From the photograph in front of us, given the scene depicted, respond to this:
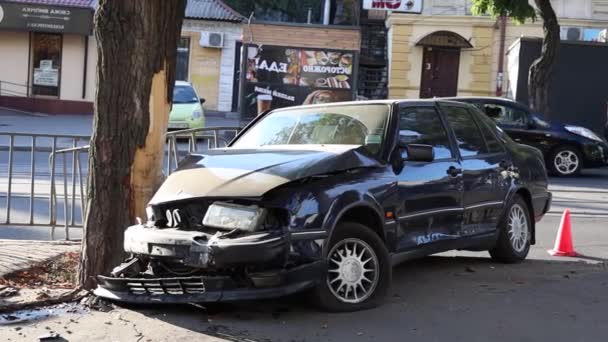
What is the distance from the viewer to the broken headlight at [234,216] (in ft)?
17.6

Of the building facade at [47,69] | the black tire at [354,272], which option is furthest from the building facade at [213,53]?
the black tire at [354,272]

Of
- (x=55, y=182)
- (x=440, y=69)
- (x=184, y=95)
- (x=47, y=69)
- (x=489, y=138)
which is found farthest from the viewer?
(x=47, y=69)

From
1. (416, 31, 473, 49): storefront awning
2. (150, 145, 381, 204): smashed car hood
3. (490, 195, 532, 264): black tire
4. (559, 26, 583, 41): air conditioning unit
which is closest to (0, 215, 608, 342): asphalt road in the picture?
(490, 195, 532, 264): black tire

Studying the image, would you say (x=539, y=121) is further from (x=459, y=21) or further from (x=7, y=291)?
(x=7, y=291)

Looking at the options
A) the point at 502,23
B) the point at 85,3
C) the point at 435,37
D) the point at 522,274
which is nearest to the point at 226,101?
the point at 85,3

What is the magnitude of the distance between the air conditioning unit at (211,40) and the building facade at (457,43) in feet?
21.9

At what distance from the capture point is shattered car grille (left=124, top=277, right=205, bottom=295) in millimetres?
5371

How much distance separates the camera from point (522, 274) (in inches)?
295

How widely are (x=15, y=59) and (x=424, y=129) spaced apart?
27.5 meters

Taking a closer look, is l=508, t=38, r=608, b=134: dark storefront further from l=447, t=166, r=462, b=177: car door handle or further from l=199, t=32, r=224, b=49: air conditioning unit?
l=447, t=166, r=462, b=177: car door handle

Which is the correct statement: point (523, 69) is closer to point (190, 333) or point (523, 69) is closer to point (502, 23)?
point (502, 23)

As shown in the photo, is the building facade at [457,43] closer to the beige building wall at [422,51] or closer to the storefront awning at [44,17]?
the beige building wall at [422,51]

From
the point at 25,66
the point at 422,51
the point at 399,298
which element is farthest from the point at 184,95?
the point at 399,298

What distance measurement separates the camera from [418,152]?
6.35 meters
